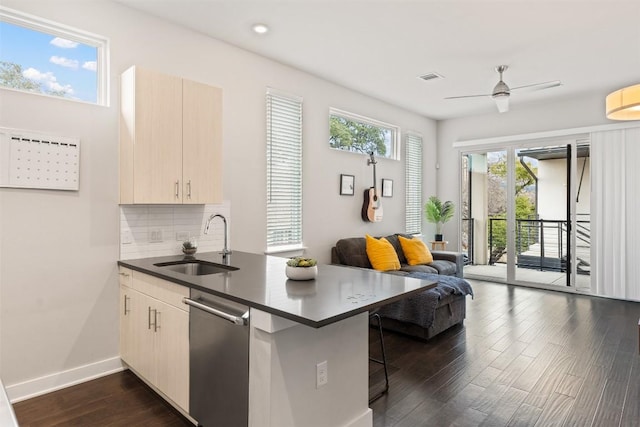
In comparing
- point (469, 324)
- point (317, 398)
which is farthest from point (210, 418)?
point (469, 324)

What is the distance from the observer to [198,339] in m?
2.09

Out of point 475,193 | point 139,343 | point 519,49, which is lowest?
point 139,343

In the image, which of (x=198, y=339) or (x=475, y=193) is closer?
(x=198, y=339)

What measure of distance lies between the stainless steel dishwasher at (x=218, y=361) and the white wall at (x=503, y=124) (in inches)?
230

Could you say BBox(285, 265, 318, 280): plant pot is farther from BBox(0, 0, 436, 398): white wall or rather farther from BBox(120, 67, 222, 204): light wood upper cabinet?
BBox(0, 0, 436, 398): white wall

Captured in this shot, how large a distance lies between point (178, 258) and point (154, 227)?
1.13 ft

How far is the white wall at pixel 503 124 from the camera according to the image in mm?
5543

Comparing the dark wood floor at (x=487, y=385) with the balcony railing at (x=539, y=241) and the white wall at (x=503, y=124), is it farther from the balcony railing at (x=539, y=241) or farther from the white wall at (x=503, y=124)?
the white wall at (x=503, y=124)

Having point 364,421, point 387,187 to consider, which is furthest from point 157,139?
point 387,187

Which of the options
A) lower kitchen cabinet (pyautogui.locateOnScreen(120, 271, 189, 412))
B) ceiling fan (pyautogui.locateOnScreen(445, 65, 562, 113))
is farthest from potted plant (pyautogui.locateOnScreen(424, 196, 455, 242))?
lower kitchen cabinet (pyautogui.locateOnScreen(120, 271, 189, 412))

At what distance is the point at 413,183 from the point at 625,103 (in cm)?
412

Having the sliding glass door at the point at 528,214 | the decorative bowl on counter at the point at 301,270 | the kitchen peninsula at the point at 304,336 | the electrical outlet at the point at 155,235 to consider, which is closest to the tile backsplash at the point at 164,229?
the electrical outlet at the point at 155,235

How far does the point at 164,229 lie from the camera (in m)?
3.22

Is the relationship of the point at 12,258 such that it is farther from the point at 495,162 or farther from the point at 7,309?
the point at 495,162
